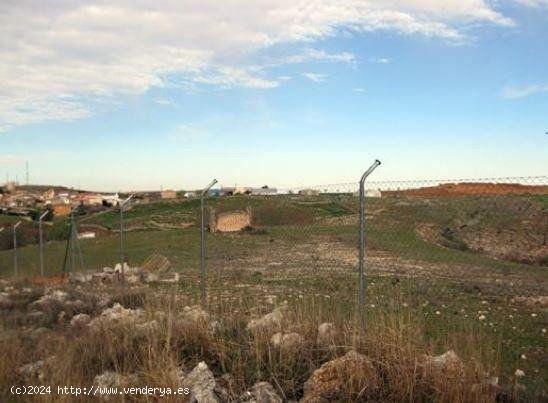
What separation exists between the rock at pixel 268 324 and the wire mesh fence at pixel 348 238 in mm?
2741

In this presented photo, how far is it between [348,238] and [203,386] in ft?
44.1

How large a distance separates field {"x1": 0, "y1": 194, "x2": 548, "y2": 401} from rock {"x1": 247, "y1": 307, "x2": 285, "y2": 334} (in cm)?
10

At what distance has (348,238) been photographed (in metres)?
18.7

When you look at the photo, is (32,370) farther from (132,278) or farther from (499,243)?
(499,243)

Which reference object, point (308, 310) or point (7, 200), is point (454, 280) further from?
point (7, 200)

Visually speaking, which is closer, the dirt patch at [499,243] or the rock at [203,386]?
the rock at [203,386]

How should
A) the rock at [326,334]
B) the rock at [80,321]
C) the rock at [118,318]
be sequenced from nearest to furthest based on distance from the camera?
the rock at [326,334], the rock at [118,318], the rock at [80,321]

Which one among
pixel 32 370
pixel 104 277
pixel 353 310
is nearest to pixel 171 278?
pixel 104 277

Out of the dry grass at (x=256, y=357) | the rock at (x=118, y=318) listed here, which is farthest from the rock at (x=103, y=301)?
the dry grass at (x=256, y=357)

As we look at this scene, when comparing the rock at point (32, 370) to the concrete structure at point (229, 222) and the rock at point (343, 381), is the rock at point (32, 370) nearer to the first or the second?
the rock at point (343, 381)

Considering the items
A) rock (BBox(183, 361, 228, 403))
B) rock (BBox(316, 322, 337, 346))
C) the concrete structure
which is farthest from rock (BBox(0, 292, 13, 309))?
the concrete structure

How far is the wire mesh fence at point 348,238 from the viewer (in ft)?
29.0

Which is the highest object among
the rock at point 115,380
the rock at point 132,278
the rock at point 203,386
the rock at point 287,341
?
the rock at point 287,341

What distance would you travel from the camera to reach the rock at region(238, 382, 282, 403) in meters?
5.43
